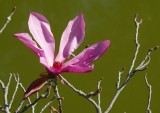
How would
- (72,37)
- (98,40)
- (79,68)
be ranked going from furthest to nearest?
(98,40) → (72,37) → (79,68)

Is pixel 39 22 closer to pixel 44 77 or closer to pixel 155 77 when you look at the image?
pixel 44 77

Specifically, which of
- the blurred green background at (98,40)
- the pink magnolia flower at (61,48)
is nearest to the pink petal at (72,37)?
the pink magnolia flower at (61,48)

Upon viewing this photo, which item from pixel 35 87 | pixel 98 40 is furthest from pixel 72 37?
pixel 98 40

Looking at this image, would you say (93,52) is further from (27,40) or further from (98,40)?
(98,40)

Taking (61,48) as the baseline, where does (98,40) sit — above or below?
below

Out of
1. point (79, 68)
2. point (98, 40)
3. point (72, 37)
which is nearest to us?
point (79, 68)

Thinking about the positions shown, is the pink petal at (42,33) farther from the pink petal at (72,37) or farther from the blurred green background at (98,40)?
the blurred green background at (98,40)

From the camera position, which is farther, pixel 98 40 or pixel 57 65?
pixel 98 40
